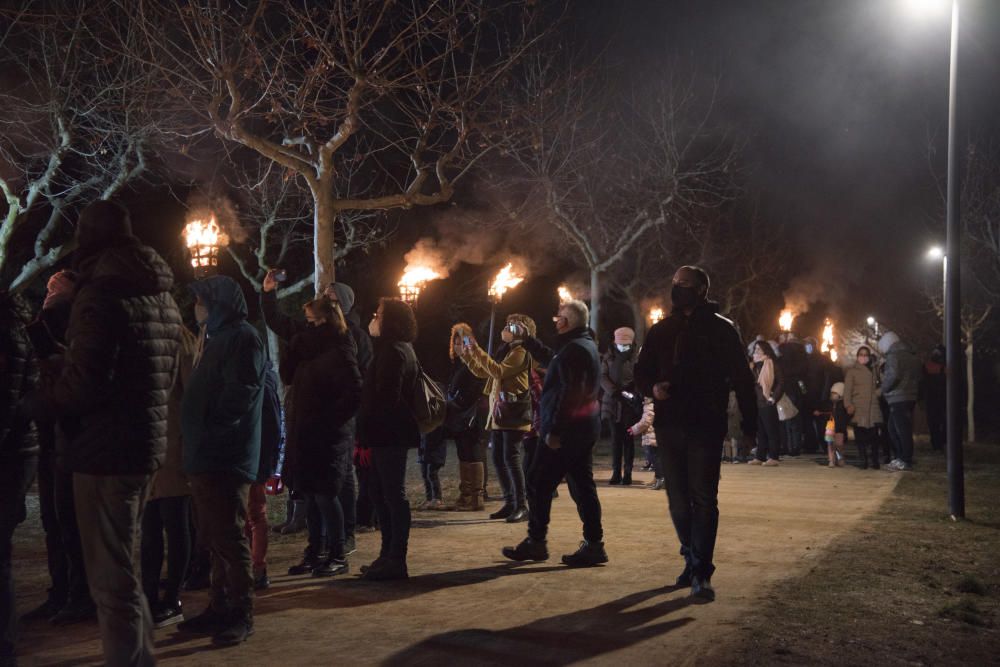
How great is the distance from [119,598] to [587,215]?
25.8 m

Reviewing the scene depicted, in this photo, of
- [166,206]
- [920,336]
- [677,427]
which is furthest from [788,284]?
[677,427]

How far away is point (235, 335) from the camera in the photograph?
5531mm

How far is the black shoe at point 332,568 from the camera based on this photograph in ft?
24.2

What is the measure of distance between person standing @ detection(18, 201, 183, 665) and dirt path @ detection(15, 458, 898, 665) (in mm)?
1018

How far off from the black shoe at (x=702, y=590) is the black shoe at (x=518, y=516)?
3.80 metres

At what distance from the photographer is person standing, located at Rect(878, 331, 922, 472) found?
1609 cm

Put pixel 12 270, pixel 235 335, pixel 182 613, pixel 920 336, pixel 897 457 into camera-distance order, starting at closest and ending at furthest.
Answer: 1. pixel 235 335
2. pixel 182 613
3. pixel 897 457
4. pixel 12 270
5. pixel 920 336

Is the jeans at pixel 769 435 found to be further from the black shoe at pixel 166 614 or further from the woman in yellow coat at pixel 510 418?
the black shoe at pixel 166 614

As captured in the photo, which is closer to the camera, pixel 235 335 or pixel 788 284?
pixel 235 335

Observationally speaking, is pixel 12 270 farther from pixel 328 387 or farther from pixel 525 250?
pixel 328 387

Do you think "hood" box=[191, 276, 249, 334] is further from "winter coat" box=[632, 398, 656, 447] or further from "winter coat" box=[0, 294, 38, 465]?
"winter coat" box=[632, 398, 656, 447]

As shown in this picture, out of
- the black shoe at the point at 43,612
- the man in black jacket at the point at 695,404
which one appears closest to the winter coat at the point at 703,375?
the man in black jacket at the point at 695,404

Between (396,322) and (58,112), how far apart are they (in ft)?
48.7

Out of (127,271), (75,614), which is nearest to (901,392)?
(75,614)
